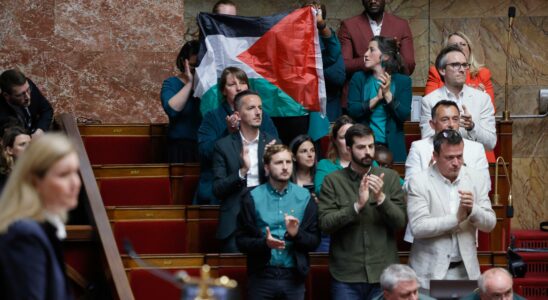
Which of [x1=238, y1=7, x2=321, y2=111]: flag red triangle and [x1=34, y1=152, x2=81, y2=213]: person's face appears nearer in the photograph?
[x1=34, y1=152, x2=81, y2=213]: person's face

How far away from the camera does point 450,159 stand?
7.20 meters

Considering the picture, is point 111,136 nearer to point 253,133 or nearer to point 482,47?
point 253,133

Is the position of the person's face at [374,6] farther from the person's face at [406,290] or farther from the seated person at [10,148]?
the person's face at [406,290]

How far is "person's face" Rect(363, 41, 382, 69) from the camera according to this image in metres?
8.88

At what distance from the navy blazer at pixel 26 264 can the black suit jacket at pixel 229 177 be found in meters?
3.95

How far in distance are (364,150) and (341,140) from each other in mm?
674

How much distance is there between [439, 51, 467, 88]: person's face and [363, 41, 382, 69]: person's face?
0.46 m

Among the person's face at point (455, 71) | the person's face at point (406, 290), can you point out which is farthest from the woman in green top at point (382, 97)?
the person's face at point (406, 290)

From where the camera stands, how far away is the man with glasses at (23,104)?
891cm

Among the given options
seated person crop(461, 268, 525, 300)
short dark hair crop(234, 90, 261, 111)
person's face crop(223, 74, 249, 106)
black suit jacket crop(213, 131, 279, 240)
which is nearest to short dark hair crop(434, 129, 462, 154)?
seated person crop(461, 268, 525, 300)

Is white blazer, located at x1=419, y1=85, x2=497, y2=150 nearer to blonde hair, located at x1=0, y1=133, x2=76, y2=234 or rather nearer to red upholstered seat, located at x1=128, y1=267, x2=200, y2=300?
red upholstered seat, located at x1=128, y1=267, x2=200, y2=300

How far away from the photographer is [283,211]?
7.25 m

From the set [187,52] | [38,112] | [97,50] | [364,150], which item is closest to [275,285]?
[364,150]

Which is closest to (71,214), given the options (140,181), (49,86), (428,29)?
(140,181)
